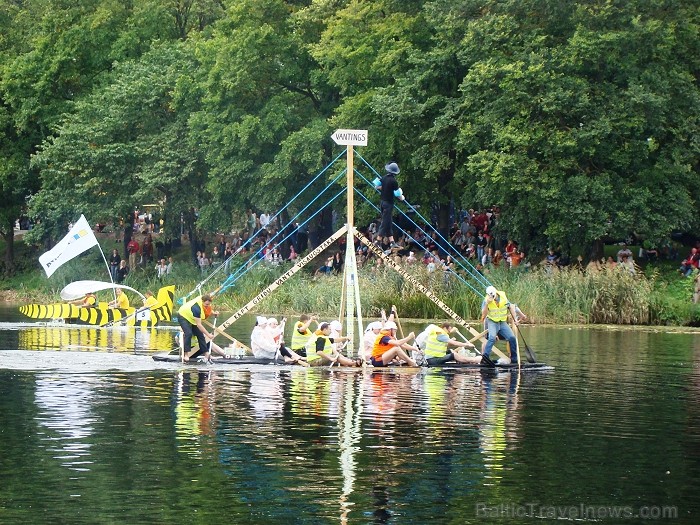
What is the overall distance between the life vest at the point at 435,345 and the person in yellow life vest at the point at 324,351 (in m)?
1.72

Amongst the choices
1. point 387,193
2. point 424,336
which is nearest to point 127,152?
point 424,336

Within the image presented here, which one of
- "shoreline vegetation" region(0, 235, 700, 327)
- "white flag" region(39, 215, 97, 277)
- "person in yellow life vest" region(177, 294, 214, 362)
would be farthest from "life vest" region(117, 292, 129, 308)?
"person in yellow life vest" region(177, 294, 214, 362)

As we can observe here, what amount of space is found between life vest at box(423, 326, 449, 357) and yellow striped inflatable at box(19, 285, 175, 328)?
17207 millimetres

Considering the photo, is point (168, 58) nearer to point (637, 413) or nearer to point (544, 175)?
point (544, 175)

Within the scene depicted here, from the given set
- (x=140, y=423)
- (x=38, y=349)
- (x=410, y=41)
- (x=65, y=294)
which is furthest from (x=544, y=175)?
(x=140, y=423)

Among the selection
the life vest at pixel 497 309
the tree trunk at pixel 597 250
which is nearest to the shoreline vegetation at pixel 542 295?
the tree trunk at pixel 597 250

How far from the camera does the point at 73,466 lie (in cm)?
2084

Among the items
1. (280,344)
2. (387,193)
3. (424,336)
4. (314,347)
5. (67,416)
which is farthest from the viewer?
(424,336)

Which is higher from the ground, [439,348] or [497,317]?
[497,317]

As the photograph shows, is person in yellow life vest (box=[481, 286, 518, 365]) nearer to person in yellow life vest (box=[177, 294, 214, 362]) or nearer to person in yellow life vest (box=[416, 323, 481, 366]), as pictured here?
person in yellow life vest (box=[416, 323, 481, 366])

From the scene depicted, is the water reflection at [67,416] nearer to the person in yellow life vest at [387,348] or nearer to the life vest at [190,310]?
the life vest at [190,310]

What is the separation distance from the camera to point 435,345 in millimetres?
36906

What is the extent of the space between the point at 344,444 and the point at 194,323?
45.4 feet

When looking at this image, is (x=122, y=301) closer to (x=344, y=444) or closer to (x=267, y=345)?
(x=267, y=345)
